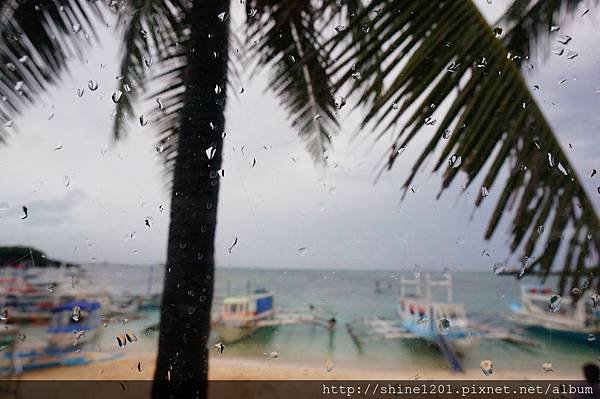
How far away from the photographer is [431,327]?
3.76m

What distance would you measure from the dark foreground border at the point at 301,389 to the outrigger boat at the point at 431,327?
0.89m

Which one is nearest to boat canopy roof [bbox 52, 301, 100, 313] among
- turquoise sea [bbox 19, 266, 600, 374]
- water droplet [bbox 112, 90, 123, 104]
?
turquoise sea [bbox 19, 266, 600, 374]

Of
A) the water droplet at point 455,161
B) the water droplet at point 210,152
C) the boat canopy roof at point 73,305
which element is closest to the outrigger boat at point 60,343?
the boat canopy roof at point 73,305

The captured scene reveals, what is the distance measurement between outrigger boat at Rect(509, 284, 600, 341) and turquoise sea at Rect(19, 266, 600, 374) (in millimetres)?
68

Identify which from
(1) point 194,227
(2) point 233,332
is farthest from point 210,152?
(2) point 233,332

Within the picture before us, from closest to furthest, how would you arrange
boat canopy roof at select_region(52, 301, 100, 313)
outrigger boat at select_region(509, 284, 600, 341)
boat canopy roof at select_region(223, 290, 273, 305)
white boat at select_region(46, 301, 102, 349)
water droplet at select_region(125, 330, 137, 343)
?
outrigger boat at select_region(509, 284, 600, 341), water droplet at select_region(125, 330, 137, 343), white boat at select_region(46, 301, 102, 349), boat canopy roof at select_region(52, 301, 100, 313), boat canopy roof at select_region(223, 290, 273, 305)

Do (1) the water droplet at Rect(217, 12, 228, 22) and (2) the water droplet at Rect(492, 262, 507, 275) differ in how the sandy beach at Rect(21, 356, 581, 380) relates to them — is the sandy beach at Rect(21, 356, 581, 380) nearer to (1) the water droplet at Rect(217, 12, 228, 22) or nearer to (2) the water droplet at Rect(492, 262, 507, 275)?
(2) the water droplet at Rect(492, 262, 507, 275)

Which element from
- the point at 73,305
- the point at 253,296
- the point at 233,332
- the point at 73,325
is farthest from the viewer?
the point at 253,296

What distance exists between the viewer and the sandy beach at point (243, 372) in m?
1.88

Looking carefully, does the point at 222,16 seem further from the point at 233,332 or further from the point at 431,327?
the point at 431,327

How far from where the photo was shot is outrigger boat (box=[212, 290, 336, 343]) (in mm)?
2973

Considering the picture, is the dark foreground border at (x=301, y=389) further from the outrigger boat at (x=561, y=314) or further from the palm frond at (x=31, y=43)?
the palm frond at (x=31, y=43)

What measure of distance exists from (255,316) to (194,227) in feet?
9.06

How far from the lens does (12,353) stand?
75.5 inches
